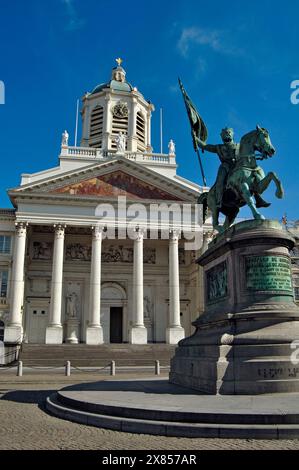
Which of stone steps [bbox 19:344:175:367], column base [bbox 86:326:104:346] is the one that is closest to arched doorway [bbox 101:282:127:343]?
column base [bbox 86:326:104:346]

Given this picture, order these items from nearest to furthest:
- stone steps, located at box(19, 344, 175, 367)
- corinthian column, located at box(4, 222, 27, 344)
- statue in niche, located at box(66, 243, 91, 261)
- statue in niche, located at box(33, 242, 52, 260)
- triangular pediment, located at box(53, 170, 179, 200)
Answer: stone steps, located at box(19, 344, 175, 367) → corinthian column, located at box(4, 222, 27, 344) → triangular pediment, located at box(53, 170, 179, 200) → statue in niche, located at box(33, 242, 52, 260) → statue in niche, located at box(66, 243, 91, 261)

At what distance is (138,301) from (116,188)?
1022cm

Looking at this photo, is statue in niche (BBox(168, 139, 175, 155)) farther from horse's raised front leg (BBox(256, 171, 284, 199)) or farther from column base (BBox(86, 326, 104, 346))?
horse's raised front leg (BBox(256, 171, 284, 199))

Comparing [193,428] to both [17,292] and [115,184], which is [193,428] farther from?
[115,184]

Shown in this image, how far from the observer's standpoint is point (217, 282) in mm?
11422

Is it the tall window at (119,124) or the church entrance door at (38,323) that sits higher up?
the tall window at (119,124)

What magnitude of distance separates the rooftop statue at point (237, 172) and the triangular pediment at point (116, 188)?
83.4ft

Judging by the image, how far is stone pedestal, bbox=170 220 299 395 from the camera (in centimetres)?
857

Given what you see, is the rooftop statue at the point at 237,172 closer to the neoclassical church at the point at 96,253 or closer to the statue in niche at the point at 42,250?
the neoclassical church at the point at 96,253

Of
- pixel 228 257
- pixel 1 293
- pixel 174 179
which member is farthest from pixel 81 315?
pixel 228 257

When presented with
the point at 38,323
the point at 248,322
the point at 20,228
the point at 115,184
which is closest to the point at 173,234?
the point at 115,184

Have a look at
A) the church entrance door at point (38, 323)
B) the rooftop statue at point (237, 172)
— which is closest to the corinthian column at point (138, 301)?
the church entrance door at point (38, 323)

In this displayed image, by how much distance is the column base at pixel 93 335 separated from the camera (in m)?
34.6
